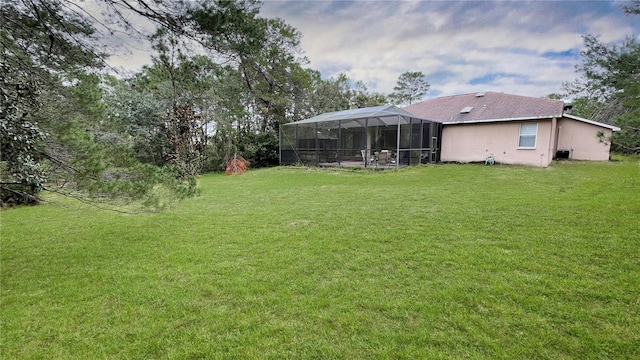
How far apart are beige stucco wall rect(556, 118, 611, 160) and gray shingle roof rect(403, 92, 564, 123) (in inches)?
70.2

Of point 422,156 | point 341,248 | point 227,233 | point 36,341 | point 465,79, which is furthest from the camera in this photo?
point 465,79

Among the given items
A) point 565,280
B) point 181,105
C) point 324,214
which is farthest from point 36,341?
point 181,105

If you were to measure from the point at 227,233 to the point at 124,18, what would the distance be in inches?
126

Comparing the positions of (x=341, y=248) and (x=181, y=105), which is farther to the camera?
(x=181, y=105)

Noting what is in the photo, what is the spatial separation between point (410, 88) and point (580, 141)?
58.9ft

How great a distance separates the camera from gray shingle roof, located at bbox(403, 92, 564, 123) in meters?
12.5

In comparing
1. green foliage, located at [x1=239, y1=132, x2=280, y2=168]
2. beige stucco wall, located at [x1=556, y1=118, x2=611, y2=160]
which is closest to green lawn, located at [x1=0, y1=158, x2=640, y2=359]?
beige stucco wall, located at [x1=556, y1=118, x2=611, y2=160]

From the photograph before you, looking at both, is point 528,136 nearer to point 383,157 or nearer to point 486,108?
point 486,108

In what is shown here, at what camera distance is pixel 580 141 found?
44.7 feet

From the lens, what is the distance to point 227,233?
15.7ft

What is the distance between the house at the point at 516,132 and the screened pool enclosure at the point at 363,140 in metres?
1.05

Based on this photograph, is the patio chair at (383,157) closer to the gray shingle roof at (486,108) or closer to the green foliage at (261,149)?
the gray shingle roof at (486,108)

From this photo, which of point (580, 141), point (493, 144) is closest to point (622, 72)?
point (493, 144)

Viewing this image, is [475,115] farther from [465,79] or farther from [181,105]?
[181,105]
